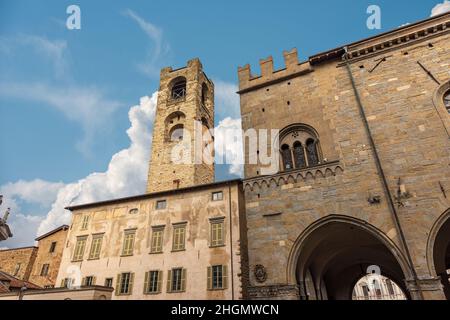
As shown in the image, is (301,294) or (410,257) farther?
(301,294)

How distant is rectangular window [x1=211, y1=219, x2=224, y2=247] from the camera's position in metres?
17.1

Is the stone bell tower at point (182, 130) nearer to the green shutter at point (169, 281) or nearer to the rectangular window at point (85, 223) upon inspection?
the rectangular window at point (85, 223)

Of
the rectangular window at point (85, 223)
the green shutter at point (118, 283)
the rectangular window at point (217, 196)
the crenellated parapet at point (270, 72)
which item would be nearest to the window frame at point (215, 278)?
the rectangular window at point (217, 196)

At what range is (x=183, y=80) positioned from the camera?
35.6m

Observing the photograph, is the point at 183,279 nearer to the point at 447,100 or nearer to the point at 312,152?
the point at 312,152

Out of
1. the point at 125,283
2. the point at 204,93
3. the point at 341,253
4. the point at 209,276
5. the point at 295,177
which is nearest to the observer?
the point at 295,177

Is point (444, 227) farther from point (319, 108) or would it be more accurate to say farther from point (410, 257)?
point (319, 108)

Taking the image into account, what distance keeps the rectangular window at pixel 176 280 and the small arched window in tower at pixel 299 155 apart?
30.6 feet

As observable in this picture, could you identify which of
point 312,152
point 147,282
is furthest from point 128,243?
point 312,152

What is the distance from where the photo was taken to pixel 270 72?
15906 millimetres

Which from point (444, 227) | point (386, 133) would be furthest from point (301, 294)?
point (386, 133)

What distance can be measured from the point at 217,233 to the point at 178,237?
8.63 ft

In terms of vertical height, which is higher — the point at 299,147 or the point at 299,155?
the point at 299,147

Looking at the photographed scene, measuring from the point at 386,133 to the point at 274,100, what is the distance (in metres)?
5.52
